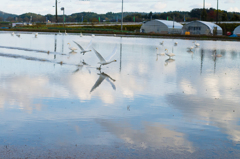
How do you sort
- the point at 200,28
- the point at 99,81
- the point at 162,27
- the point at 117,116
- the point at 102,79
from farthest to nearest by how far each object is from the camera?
the point at 162,27
the point at 200,28
the point at 102,79
the point at 99,81
the point at 117,116

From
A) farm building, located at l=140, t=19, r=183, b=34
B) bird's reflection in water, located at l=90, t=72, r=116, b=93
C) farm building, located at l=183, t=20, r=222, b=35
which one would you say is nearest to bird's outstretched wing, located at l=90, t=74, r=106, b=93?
bird's reflection in water, located at l=90, t=72, r=116, b=93

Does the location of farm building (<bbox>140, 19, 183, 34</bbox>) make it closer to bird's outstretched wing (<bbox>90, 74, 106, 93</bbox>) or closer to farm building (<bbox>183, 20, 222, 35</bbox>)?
farm building (<bbox>183, 20, 222, 35</bbox>)

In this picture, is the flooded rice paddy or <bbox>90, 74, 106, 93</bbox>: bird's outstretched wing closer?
the flooded rice paddy

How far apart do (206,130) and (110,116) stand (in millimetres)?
2399

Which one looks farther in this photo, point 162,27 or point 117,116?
point 162,27

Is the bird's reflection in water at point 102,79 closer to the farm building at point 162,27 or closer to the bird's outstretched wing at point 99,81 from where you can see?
the bird's outstretched wing at point 99,81

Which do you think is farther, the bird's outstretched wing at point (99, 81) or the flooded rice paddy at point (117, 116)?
the bird's outstretched wing at point (99, 81)

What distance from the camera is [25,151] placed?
20.3ft

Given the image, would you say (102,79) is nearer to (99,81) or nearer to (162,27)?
(99,81)

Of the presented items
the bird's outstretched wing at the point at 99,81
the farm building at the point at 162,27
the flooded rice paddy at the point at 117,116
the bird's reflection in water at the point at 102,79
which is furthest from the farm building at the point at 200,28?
the bird's outstretched wing at the point at 99,81

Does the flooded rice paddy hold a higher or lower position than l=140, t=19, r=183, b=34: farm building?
lower

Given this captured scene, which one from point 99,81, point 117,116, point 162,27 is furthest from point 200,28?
point 117,116

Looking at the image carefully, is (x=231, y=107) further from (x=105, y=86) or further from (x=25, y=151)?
(x=25, y=151)

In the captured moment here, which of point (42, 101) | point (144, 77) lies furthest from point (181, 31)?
point (42, 101)
